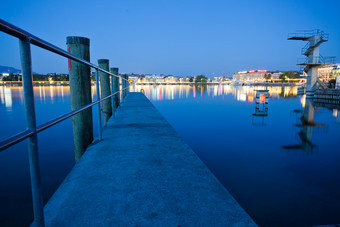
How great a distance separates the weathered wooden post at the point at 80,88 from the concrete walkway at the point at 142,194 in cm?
86

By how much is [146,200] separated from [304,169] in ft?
22.2

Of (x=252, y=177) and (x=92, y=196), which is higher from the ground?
(x=92, y=196)

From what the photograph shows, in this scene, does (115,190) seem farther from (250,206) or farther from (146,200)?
(250,206)

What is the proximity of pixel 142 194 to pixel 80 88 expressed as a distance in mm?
2258

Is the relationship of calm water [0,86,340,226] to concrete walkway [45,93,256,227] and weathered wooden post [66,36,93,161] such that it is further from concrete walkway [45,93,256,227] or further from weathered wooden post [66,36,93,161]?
concrete walkway [45,93,256,227]

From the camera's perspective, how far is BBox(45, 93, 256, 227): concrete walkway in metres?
1.35

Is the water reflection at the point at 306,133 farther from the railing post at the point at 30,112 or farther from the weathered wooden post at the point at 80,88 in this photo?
the railing post at the point at 30,112

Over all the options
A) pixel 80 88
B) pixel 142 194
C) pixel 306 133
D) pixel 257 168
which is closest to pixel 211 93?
pixel 306 133

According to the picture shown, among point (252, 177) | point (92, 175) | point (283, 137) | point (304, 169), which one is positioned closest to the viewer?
point (92, 175)

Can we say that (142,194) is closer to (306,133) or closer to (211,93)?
(306,133)

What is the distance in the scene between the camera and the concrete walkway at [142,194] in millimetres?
1351

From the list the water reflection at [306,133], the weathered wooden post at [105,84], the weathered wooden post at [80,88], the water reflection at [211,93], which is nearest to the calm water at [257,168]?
the water reflection at [306,133]

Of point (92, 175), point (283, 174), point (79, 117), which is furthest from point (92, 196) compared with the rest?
point (283, 174)

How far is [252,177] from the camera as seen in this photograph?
588 centimetres
